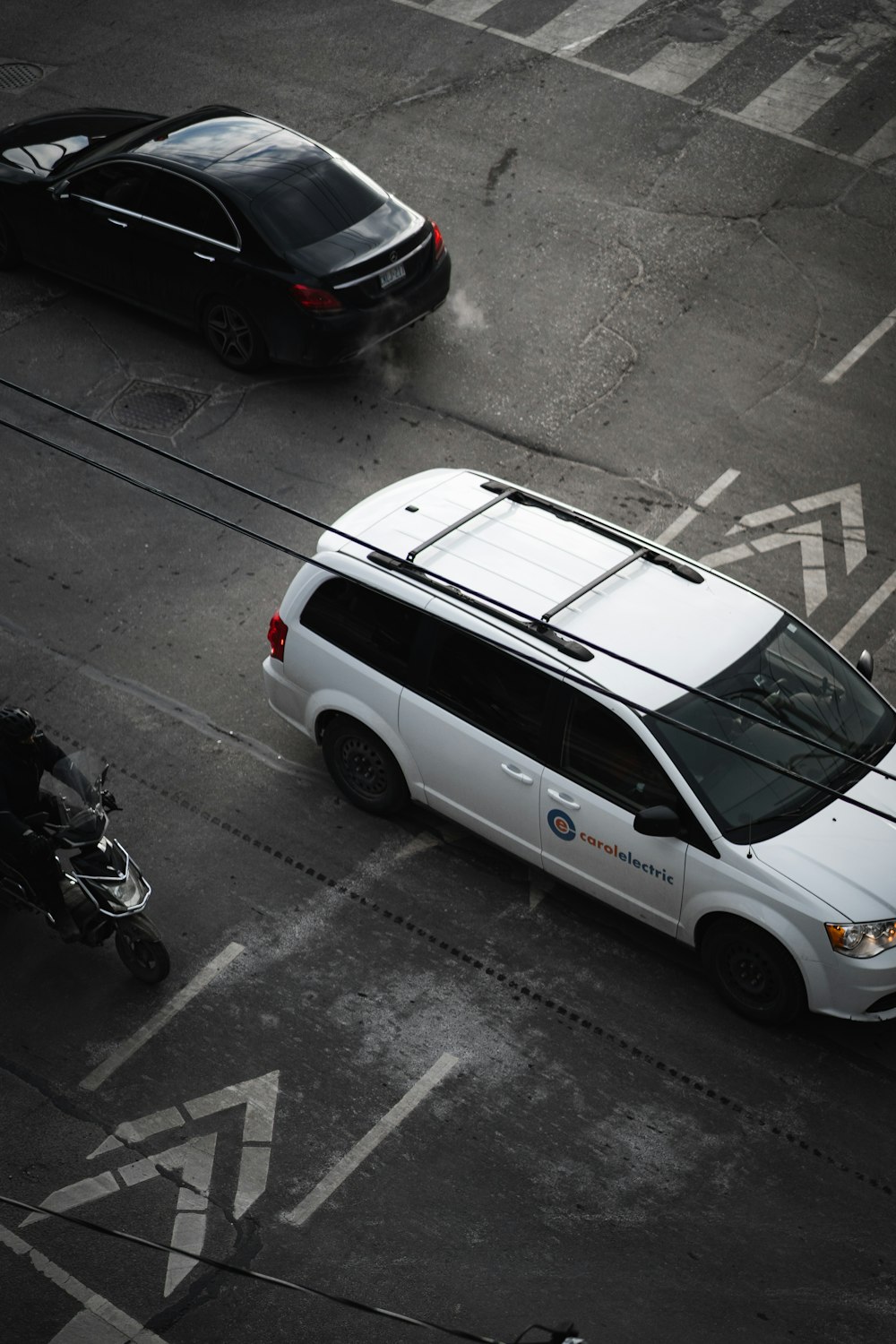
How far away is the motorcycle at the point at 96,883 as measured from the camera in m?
8.52

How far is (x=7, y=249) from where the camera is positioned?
15.0 metres

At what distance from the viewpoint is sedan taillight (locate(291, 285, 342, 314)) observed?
13.0m

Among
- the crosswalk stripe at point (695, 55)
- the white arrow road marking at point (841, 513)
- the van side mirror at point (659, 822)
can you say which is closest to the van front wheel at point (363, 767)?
the van side mirror at point (659, 822)

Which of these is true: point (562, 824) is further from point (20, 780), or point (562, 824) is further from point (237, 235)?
point (237, 235)

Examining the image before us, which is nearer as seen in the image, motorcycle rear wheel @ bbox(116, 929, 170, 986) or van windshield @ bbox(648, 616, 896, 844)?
van windshield @ bbox(648, 616, 896, 844)

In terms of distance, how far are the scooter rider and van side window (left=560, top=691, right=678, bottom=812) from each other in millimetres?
3052

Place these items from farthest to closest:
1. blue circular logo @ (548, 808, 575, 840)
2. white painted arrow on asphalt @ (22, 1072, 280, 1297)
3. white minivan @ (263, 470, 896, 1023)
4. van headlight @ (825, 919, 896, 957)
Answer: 1. blue circular logo @ (548, 808, 575, 840)
2. white minivan @ (263, 470, 896, 1023)
3. van headlight @ (825, 919, 896, 957)
4. white painted arrow on asphalt @ (22, 1072, 280, 1297)

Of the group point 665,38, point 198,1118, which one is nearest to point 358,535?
point 198,1118

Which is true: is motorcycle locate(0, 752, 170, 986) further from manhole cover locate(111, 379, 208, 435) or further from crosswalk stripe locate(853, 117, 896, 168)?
crosswalk stripe locate(853, 117, 896, 168)

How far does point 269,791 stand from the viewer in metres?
10.1

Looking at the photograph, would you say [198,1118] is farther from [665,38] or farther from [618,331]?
[665,38]

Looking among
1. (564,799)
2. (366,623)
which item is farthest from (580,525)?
(564,799)

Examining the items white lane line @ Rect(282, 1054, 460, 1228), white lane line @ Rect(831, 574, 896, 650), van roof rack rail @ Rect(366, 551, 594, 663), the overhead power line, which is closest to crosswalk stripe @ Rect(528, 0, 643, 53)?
white lane line @ Rect(831, 574, 896, 650)

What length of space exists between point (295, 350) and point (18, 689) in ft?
14.2
